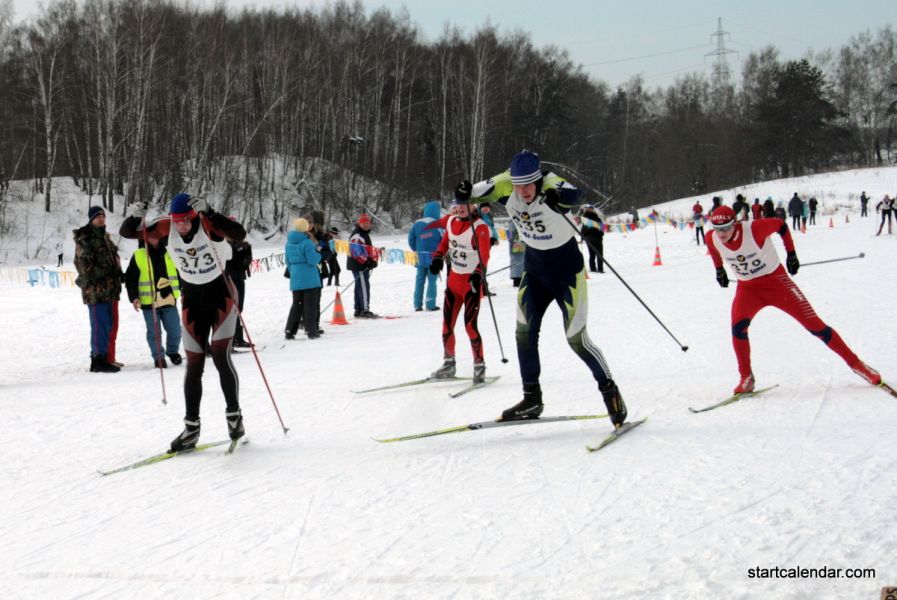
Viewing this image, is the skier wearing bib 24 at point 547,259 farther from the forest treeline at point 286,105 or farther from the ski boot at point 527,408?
the forest treeline at point 286,105

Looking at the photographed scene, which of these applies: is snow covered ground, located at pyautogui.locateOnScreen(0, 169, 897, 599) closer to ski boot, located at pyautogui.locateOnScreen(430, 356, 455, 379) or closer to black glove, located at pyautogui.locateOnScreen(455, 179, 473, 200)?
ski boot, located at pyautogui.locateOnScreen(430, 356, 455, 379)

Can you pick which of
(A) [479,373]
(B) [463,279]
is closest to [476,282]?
(B) [463,279]

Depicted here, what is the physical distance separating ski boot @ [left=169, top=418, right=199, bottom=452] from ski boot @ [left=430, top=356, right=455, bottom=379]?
8.60 ft

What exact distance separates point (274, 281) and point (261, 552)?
15.4m

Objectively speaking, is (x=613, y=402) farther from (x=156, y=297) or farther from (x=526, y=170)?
(x=156, y=297)

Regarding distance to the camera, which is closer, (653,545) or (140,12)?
(653,545)

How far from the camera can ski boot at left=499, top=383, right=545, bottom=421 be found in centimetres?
516

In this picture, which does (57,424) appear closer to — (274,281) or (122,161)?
(274,281)

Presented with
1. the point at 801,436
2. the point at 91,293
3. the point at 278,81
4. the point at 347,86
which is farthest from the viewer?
the point at 347,86

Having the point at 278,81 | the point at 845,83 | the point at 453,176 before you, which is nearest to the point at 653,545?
the point at 278,81

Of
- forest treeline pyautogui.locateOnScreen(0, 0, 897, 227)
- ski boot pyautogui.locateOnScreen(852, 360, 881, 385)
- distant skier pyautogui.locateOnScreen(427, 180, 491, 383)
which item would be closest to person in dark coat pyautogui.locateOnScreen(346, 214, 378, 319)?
distant skier pyautogui.locateOnScreen(427, 180, 491, 383)

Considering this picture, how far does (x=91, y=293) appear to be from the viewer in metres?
8.30

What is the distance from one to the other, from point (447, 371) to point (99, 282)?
4.20 meters

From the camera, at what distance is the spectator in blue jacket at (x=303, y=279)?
416 inches
